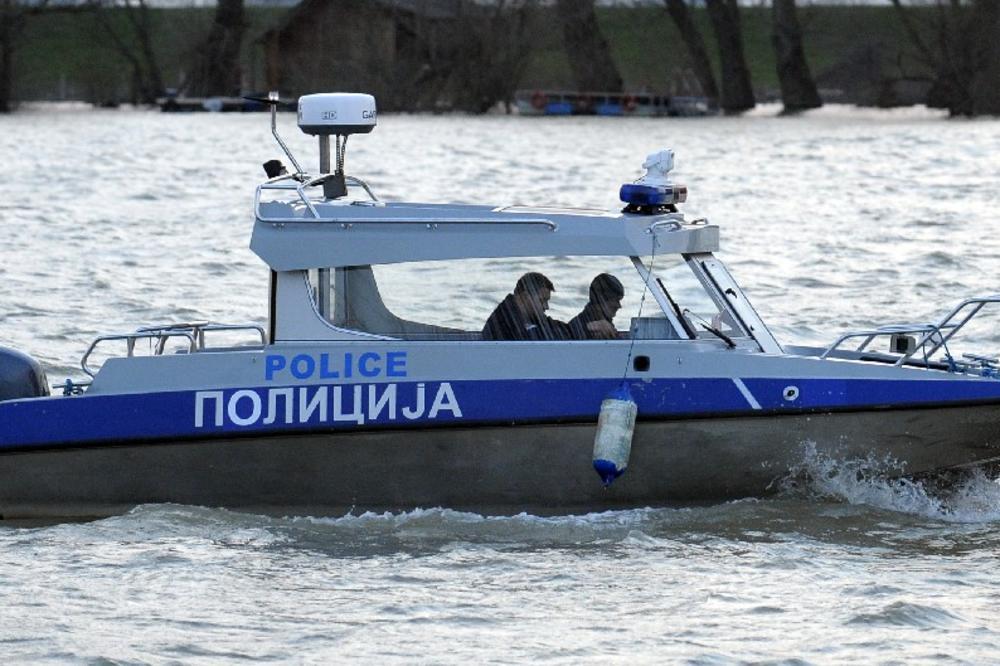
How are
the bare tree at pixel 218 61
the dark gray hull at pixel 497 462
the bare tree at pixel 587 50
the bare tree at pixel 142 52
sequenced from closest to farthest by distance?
the dark gray hull at pixel 497 462
the bare tree at pixel 587 50
the bare tree at pixel 218 61
the bare tree at pixel 142 52

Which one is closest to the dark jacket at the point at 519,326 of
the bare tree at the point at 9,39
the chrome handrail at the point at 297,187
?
the chrome handrail at the point at 297,187

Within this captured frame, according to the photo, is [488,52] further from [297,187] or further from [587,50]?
[297,187]

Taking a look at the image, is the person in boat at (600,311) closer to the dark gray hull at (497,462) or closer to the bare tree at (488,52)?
the dark gray hull at (497,462)

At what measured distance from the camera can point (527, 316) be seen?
10500 mm

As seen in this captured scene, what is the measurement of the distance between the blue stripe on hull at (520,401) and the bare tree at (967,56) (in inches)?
2559

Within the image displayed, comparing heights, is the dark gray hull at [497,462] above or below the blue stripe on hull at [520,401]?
below

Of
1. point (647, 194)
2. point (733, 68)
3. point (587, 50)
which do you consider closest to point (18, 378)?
point (647, 194)

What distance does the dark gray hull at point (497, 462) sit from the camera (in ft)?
33.9

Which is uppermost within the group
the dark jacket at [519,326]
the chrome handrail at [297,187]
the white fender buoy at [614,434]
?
the chrome handrail at [297,187]

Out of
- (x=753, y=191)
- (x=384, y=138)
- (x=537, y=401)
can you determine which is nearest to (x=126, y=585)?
→ (x=537, y=401)

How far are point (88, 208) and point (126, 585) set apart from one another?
78.5ft

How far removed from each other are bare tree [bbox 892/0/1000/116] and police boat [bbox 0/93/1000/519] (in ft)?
213

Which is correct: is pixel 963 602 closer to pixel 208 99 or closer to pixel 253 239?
pixel 253 239

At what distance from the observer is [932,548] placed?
34.7 ft
